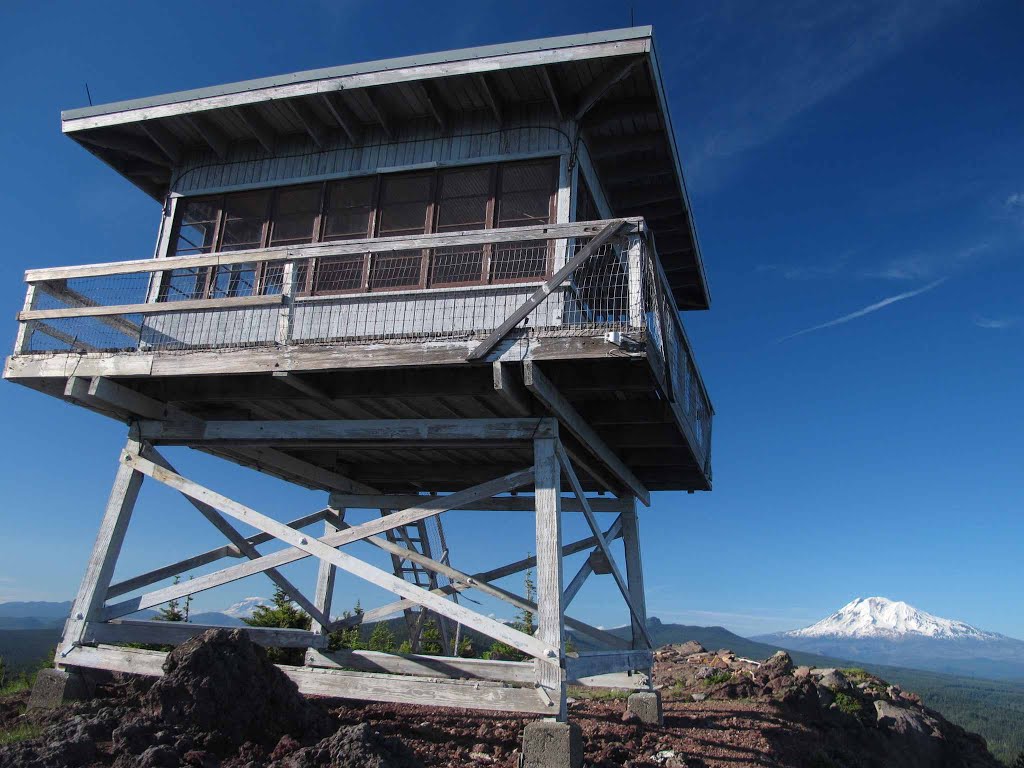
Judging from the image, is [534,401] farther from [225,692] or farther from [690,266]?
Result: [690,266]

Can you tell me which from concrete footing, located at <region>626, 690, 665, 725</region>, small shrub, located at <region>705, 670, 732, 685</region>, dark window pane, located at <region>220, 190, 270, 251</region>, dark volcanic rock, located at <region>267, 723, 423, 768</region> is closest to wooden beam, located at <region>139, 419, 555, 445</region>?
dark window pane, located at <region>220, 190, 270, 251</region>

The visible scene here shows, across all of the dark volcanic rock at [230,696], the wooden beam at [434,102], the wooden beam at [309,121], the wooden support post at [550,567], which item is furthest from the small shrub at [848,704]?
the wooden beam at [309,121]

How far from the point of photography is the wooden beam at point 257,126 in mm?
10508

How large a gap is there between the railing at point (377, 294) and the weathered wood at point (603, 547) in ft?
4.79

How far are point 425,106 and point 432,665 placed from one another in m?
7.06

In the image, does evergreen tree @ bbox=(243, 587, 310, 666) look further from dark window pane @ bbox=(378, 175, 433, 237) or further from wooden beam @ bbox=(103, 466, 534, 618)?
dark window pane @ bbox=(378, 175, 433, 237)

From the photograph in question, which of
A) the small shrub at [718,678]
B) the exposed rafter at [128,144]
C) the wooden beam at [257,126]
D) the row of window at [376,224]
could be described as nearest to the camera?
the row of window at [376,224]

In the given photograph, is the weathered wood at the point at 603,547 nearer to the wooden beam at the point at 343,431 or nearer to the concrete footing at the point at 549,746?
the wooden beam at the point at 343,431

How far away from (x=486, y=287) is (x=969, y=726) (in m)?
144

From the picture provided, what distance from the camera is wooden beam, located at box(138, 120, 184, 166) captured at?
Result: 1088 centimetres

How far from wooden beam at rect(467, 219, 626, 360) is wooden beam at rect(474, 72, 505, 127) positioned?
2949 mm

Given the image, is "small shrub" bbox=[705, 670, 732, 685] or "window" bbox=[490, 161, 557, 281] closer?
"window" bbox=[490, 161, 557, 281]

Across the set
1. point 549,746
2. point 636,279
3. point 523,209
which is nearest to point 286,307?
point 523,209

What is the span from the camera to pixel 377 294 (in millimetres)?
9477
